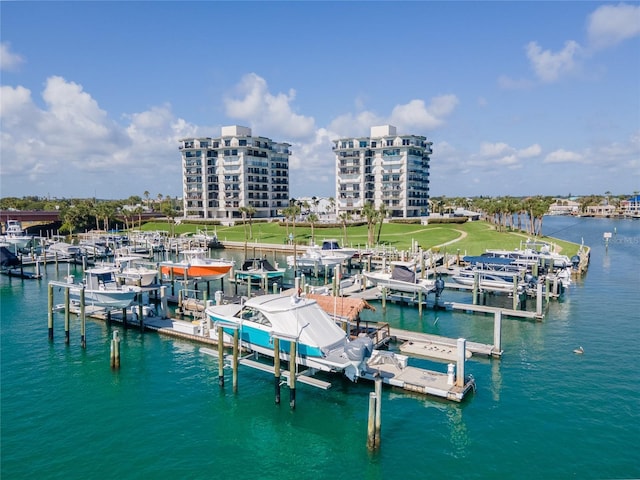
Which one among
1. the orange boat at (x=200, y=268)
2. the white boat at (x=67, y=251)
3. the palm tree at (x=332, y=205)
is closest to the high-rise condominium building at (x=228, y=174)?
the palm tree at (x=332, y=205)

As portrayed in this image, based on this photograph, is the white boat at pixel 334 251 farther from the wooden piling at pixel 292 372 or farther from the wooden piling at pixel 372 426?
the wooden piling at pixel 372 426

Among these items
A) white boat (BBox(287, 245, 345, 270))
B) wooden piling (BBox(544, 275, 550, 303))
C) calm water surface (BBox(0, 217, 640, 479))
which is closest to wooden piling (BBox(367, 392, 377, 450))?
calm water surface (BBox(0, 217, 640, 479))

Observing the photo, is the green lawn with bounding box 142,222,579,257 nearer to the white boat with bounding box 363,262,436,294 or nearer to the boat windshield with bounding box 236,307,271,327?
the white boat with bounding box 363,262,436,294

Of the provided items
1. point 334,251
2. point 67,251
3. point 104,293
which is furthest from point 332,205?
point 104,293

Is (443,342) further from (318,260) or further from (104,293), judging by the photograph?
(318,260)

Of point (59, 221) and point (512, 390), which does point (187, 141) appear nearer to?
point (59, 221)

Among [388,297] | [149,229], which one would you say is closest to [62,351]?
[388,297]
